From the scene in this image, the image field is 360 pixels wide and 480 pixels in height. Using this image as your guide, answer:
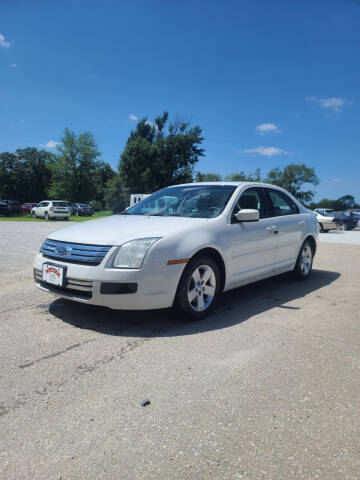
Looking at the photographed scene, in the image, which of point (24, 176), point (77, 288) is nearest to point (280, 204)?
point (77, 288)

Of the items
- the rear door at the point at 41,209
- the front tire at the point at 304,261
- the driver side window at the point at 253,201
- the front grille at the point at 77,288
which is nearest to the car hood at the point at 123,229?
the front grille at the point at 77,288

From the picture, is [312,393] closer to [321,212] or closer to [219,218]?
[219,218]

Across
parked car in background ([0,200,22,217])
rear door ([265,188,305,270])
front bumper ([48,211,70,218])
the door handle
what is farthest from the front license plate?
parked car in background ([0,200,22,217])

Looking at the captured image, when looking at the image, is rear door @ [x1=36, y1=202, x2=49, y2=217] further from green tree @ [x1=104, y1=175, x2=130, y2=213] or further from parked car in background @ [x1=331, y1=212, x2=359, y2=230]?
parked car in background @ [x1=331, y1=212, x2=359, y2=230]

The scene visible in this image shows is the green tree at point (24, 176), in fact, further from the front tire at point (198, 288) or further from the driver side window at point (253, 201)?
the front tire at point (198, 288)

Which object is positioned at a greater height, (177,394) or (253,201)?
(253,201)

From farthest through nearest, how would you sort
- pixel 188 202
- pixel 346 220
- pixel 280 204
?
1. pixel 346 220
2. pixel 280 204
3. pixel 188 202

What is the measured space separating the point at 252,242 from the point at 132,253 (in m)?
1.72

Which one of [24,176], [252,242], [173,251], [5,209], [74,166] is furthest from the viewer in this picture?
[24,176]

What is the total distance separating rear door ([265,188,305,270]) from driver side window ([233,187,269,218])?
0.52 feet

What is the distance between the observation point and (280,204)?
5371mm

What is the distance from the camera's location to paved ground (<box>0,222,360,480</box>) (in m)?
1.75

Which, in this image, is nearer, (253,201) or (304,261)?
(253,201)

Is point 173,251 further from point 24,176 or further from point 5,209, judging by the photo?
point 24,176
